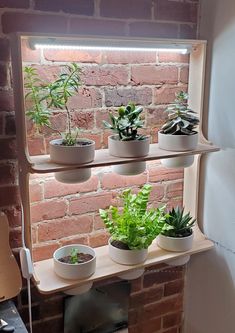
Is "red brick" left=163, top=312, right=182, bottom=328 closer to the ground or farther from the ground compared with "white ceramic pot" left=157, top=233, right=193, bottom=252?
closer to the ground

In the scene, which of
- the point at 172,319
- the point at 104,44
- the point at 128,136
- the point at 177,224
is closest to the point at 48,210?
the point at 128,136

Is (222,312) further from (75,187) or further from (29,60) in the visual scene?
(29,60)

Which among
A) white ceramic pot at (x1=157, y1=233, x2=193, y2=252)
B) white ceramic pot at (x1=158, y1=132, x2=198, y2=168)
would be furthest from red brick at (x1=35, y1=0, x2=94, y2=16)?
white ceramic pot at (x1=157, y1=233, x2=193, y2=252)

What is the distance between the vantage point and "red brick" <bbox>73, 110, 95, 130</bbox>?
136 cm

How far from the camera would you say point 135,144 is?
4.14 feet

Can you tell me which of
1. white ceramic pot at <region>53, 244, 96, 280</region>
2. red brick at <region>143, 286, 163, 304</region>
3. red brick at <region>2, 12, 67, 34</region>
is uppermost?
red brick at <region>2, 12, 67, 34</region>

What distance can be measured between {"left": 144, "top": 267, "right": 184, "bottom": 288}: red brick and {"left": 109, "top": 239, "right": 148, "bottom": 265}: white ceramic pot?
Result: 0.30 m

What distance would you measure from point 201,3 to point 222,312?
47.9 inches

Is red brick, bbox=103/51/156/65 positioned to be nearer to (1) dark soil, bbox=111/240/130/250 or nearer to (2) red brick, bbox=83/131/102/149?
(2) red brick, bbox=83/131/102/149

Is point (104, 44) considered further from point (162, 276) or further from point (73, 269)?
point (162, 276)

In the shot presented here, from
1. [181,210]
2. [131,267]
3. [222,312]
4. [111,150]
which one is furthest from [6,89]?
[222,312]

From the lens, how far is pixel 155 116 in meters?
1.52

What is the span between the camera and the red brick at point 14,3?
3.79ft

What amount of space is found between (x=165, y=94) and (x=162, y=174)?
322 mm
